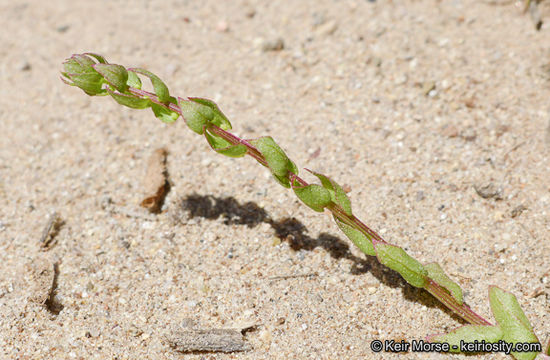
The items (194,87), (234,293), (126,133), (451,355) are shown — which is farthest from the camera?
(194,87)

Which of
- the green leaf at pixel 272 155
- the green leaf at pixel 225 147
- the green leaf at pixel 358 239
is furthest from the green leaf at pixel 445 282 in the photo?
the green leaf at pixel 225 147

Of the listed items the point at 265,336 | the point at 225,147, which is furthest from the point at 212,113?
the point at 265,336

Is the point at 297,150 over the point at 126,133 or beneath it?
over

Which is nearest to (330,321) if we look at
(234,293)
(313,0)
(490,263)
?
(234,293)

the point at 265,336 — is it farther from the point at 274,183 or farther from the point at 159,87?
the point at 159,87

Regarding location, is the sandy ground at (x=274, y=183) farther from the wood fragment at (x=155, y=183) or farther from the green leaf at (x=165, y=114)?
the green leaf at (x=165, y=114)

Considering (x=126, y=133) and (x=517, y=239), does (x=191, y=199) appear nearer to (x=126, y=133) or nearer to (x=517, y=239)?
(x=126, y=133)

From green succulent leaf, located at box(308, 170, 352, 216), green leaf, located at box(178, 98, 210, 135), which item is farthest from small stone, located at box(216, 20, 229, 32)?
green succulent leaf, located at box(308, 170, 352, 216)

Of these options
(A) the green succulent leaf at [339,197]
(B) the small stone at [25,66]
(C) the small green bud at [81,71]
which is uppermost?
(C) the small green bud at [81,71]
